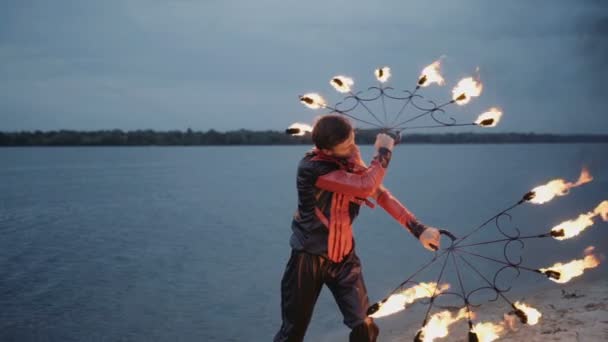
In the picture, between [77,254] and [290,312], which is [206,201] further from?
[290,312]

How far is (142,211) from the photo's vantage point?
20.9m

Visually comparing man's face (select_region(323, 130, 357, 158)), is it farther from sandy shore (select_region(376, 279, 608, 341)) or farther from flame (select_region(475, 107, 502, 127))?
sandy shore (select_region(376, 279, 608, 341))

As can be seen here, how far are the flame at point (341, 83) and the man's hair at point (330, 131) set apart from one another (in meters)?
0.94

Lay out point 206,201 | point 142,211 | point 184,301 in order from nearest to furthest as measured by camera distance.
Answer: point 184,301 < point 142,211 < point 206,201

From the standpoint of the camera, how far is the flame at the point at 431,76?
16.3 feet

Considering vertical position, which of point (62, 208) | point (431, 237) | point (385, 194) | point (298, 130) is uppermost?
point (298, 130)

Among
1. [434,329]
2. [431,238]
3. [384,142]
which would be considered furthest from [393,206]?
[434,329]

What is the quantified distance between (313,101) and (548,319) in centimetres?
416

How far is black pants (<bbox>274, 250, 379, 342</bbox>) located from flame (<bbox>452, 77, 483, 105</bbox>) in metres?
1.61

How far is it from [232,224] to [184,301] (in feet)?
29.6

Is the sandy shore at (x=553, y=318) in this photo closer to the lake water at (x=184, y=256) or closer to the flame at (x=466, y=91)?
the lake water at (x=184, y=256)

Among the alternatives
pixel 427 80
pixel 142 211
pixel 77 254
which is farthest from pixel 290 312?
pixel 142 211

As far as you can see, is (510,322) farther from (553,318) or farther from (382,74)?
(382,74)

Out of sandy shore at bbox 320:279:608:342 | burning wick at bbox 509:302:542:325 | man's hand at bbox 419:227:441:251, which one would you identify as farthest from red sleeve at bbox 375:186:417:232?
sandy shore at bbox 320:279:608:342
